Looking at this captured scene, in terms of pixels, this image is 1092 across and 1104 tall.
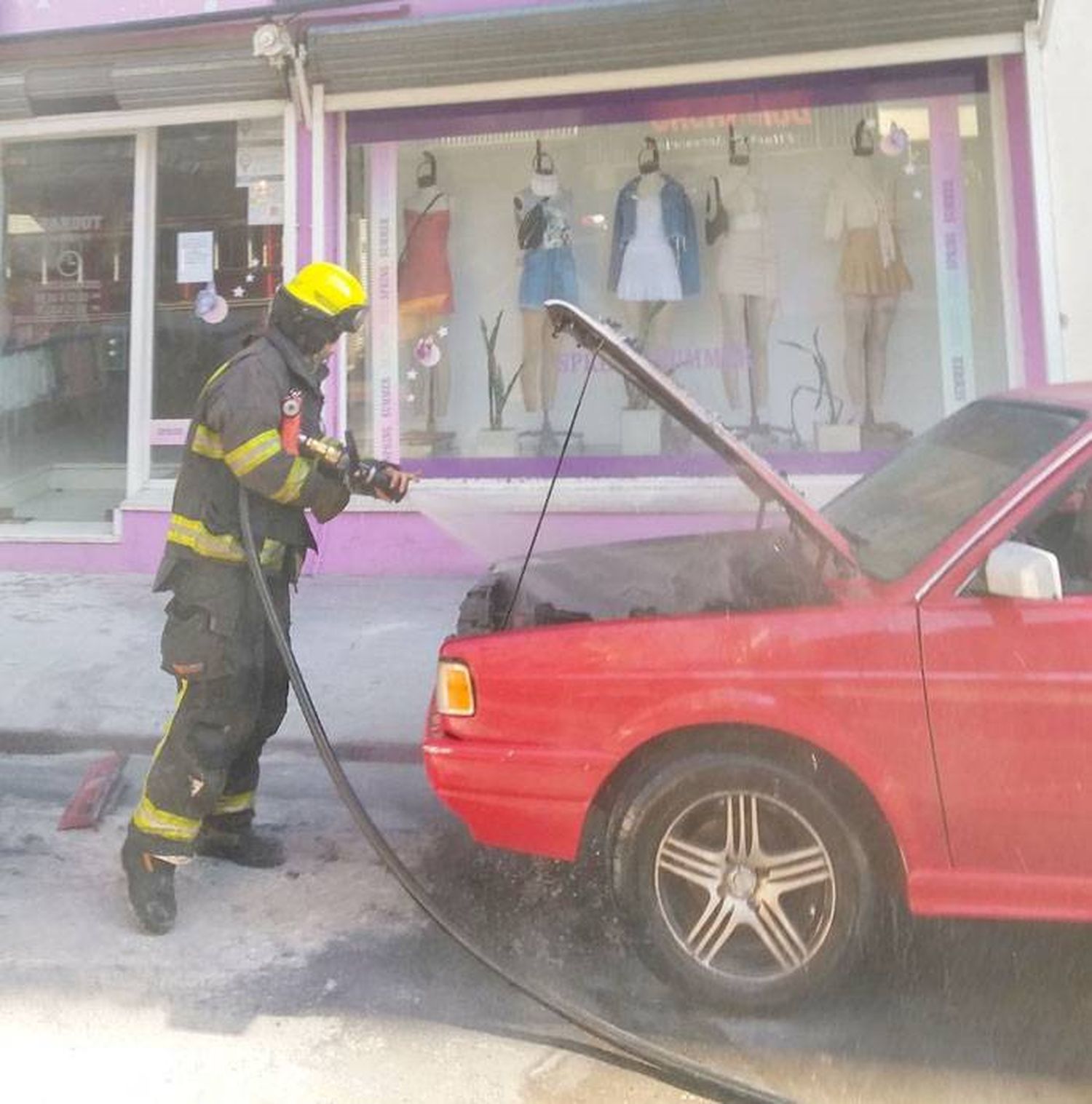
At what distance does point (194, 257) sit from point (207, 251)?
11cm

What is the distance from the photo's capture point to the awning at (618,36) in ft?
24.0

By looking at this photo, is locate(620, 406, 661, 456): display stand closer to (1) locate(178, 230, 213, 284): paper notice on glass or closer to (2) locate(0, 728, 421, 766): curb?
(1) locate(178, 230, 213, 284): paper notice on glass

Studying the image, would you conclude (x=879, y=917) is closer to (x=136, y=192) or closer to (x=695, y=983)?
(x=695, y=983)

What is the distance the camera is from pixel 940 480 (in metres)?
3.40

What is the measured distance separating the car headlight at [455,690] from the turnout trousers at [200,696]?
754mm

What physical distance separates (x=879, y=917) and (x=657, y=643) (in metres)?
0.90

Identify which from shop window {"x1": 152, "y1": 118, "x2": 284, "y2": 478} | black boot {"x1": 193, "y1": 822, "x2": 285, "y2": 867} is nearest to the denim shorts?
shop window {"x1": 152, "y1": 118, "x2": 284, "y2": 478}

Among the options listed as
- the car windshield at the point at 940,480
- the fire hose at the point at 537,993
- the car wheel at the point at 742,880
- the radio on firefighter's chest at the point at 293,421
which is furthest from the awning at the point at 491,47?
the car wheel at the point at 742,880

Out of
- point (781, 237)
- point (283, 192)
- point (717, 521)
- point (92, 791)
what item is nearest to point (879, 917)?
point (717, 521)

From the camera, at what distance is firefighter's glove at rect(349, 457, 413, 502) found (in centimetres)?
359

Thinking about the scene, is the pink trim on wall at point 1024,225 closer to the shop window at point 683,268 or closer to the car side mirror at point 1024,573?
the shop window at point 683,268

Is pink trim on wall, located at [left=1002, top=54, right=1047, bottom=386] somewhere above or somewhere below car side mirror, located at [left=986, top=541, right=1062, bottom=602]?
above

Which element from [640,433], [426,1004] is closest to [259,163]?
[640,433]

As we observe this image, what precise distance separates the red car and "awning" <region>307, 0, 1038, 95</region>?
4.85 metres
